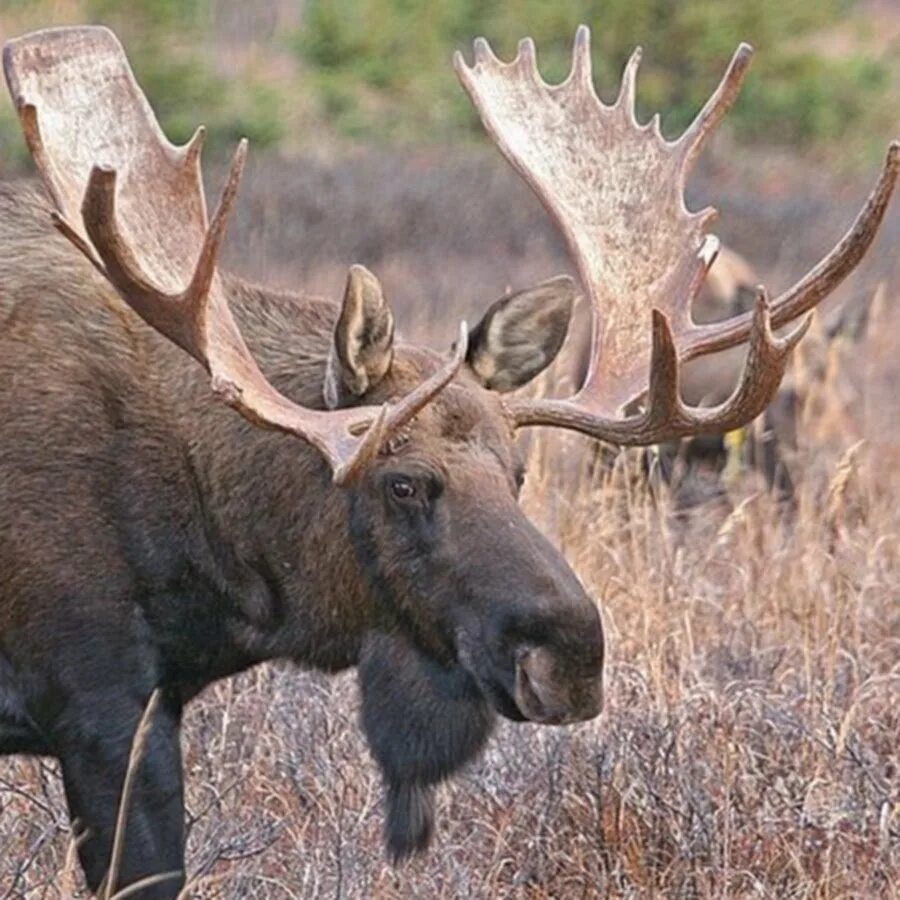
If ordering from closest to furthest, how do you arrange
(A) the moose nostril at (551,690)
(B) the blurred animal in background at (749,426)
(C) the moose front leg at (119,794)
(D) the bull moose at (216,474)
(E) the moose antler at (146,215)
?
(A) the moose nostril at (551,690) < (E) the moose antler at (146,215) < (D) the bull moose at (216,474) < (C) the moose front leg at (119,794) < (B) the blurred animal in background at (749,426)

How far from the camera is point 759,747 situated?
5.77 meters

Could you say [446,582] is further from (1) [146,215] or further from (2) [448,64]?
(2) [448,64]

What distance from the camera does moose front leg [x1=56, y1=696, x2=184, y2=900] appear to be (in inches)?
183

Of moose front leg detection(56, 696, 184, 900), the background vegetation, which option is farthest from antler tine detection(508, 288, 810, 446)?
the background vegetation

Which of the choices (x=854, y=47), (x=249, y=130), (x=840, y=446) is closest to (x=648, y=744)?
(x=840, y=446)

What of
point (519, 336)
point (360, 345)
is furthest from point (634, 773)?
point (360, 345)

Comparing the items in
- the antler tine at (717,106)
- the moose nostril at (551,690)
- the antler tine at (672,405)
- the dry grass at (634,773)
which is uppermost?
the antler tine at (717,106)

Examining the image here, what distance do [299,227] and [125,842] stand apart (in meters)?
13.0

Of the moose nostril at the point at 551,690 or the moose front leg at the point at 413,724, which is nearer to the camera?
the moose nostril at the point at 551,690

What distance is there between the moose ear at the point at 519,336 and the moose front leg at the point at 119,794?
863mm

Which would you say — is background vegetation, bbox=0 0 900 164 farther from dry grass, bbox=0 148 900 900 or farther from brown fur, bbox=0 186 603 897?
brown fur, bbox=0 186 603 897

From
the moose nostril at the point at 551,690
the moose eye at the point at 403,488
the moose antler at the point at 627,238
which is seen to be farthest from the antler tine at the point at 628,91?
the moose nostril at the point at 551,690

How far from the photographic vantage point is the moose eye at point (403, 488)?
457 cm

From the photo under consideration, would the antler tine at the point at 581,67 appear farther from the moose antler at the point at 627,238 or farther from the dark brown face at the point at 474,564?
the dark brown face at the point at 474,564
